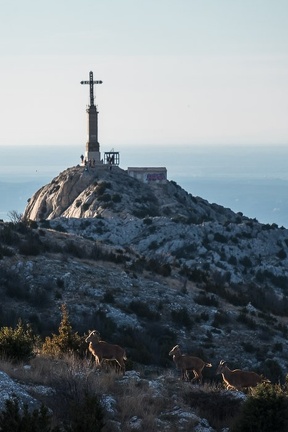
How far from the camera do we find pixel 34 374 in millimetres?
17047

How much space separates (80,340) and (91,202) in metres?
50.9

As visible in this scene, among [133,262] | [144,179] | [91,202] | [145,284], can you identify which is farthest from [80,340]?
[144,179]

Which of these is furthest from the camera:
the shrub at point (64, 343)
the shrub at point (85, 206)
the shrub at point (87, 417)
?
the shrub at point (85, 206)

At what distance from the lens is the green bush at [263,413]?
15.2 meters

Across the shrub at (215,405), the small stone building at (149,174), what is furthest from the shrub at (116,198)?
the shrub at (215,405)

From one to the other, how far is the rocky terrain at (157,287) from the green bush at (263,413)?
0.84m

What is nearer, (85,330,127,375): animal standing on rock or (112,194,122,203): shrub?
(85,330,127,375): animal standing on rock

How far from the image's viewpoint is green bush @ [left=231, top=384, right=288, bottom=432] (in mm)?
15195

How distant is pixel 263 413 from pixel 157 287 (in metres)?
24.6

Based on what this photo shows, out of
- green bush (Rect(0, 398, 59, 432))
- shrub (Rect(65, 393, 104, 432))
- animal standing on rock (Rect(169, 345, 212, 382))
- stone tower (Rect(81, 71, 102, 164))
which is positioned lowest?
animal standing on rock (Rect(169, 345, 212, 382))

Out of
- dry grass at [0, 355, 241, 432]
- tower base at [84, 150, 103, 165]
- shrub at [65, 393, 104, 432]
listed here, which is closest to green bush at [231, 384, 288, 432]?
dry grass at [0, 355, 241, 432]

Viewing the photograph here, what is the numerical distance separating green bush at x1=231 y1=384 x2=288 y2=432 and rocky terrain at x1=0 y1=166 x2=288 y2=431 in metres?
0.84

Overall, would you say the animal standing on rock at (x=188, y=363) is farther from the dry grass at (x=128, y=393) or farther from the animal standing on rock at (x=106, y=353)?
the dry grass at (x=128, y=393)

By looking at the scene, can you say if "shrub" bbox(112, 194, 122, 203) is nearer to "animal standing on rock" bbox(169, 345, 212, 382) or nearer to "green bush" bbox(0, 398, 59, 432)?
"animal standing on rock" bbox(169, 345, 212, 382)
